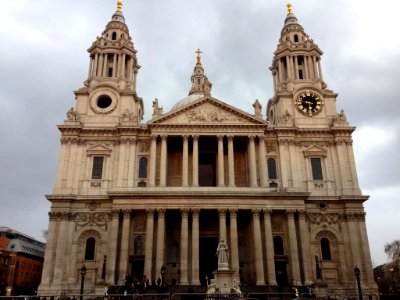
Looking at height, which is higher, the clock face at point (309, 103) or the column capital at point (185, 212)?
the clock face at point (309, 103)

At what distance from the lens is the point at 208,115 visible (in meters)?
41.7

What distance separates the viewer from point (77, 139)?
41438mm

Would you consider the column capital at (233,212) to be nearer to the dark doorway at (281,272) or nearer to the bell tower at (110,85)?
the dark doorway at (281,272)

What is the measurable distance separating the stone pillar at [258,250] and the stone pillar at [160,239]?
8.15m

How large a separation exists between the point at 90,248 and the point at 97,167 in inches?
327

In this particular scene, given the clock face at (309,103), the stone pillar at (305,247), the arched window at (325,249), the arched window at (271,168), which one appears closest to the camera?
the stone pillar at (305,247)

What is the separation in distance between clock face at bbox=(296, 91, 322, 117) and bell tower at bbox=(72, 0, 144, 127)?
18535 mm

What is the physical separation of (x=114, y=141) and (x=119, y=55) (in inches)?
463

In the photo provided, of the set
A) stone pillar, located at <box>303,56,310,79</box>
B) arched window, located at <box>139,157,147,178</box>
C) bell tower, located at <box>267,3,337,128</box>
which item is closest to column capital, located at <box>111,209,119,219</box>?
arched window, located at <box>139,157,147,178</box>

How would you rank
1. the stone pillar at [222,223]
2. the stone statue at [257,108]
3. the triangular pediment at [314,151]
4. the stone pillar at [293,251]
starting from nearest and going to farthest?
1. the stone pillar at [293,251]
2. the stone pillar at [222,223]
3. the triangular pediment at [314,151]
4. the stone statue at [257,108]

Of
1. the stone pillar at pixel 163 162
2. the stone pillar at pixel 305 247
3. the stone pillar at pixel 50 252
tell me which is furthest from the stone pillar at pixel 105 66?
the stone pillar at pixel 305 247

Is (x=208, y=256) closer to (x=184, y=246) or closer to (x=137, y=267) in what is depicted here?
(x=184, y=246)

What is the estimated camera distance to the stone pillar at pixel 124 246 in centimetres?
3397

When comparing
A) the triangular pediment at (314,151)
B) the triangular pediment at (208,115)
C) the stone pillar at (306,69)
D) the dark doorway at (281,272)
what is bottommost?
the dark doorway at (281,272)
